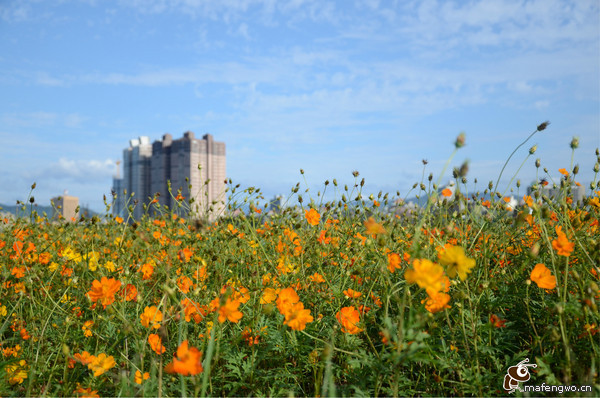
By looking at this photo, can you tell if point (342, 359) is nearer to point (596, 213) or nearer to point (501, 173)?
point (501, 173)

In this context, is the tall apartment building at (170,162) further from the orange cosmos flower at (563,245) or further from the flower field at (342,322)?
the orange cosmos flower at (563,245)

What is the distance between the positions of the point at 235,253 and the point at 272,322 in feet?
2.24

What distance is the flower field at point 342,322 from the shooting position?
1.21 m

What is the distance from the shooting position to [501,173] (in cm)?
178

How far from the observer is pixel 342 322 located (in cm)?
145

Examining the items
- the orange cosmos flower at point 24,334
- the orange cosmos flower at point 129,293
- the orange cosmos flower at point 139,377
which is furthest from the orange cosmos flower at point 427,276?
the orange cosmos flower at point 24,334

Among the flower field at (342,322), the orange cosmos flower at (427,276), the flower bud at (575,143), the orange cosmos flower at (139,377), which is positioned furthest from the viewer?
the flower bud at (575,143)

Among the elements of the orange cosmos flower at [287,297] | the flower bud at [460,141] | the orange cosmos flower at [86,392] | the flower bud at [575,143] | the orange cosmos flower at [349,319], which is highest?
the flower bud at [575,143]

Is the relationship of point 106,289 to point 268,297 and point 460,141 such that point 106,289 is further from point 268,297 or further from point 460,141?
point 460,141

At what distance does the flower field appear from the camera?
1212 mm

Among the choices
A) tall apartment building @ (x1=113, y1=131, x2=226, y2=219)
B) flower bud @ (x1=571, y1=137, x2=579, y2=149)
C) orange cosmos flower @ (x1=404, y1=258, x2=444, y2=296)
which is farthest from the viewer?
tall apartment building @ (x1=113, y1=131, x2=226, y2=219)

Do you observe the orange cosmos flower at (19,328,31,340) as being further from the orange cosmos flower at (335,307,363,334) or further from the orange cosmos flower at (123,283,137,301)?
the orange cosmos flower at (335,307,363,334)

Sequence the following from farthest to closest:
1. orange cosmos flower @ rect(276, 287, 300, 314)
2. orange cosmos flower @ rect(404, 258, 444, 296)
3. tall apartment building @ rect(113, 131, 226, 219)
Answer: tall apartment building @ rect(113, 131, 226, 219) < orange cosmos flower @ rect(276, 287, 300, 314) < orange cosmos flower @ rect(404, 258, 444, 296)

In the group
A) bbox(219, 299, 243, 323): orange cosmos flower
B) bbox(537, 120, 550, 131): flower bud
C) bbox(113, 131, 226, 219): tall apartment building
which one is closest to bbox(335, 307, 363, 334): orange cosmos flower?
bbox(219, 299, 243, 323): orange cosmos flower
